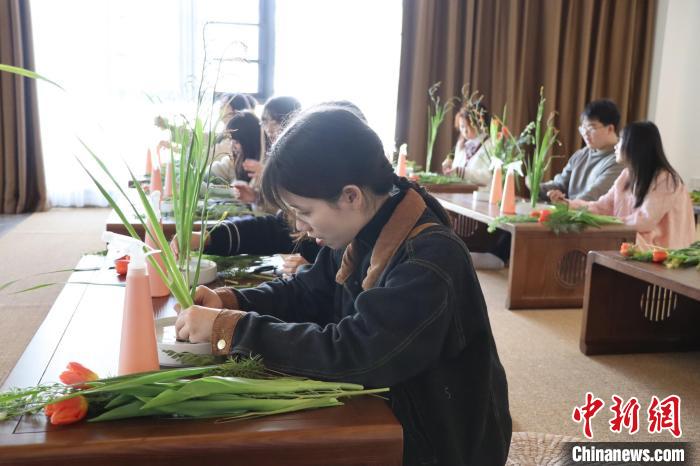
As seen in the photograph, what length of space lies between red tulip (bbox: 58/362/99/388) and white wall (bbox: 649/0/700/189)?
674 cm

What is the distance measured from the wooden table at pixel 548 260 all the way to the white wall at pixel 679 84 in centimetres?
389

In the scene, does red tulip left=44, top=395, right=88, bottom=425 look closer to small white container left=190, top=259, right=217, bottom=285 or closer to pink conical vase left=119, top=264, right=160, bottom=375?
pink conical vase left=119, top=264, right=160, bottom=375

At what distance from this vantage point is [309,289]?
4.66 feet

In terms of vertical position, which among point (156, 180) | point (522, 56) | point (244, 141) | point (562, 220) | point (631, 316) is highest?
point (522, 56)

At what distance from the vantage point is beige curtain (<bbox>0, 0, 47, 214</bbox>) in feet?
18.2

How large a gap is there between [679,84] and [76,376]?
22.7 ft

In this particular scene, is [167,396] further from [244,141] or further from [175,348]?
[244,141]

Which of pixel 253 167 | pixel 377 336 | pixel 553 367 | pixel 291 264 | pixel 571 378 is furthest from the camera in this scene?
pixel 253 167

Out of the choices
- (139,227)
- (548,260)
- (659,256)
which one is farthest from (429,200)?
(548,260)

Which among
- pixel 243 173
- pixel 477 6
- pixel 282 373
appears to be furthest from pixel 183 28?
pixel 282 373

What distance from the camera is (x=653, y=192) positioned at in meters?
3.25

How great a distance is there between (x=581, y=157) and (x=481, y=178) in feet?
2.61

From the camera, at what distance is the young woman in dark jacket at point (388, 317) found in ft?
3.26

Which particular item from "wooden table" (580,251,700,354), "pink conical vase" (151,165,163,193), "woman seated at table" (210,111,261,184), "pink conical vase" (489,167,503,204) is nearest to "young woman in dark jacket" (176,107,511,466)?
"pink conical vase" (151,165,163,193)
